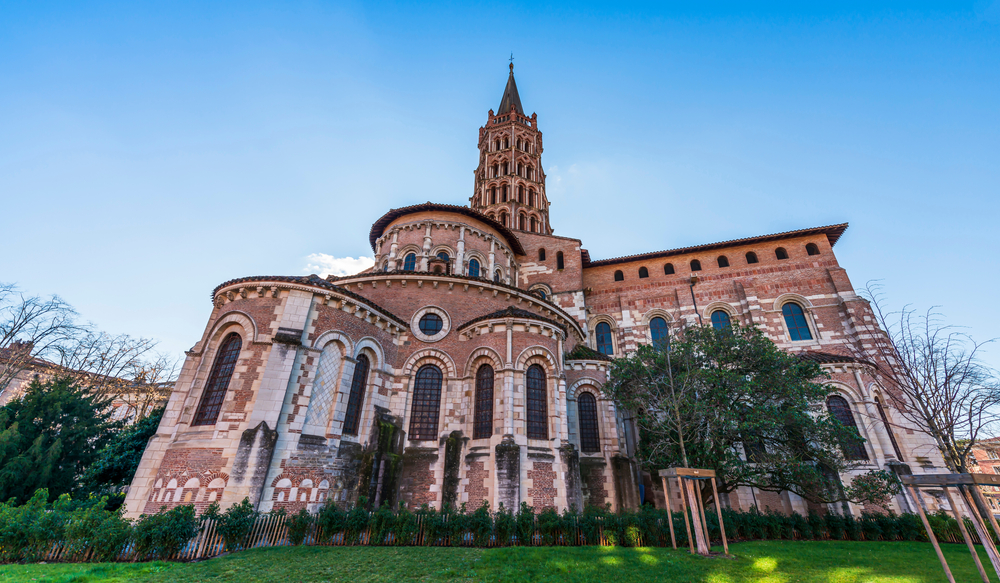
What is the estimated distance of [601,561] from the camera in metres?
9.40

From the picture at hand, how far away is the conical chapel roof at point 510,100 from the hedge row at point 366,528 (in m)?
41.7

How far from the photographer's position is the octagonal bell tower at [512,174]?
3681 centimetres

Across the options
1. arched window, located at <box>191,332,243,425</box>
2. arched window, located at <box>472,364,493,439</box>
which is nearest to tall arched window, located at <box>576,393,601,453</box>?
arched window, located at <box>472,364,493,439</box>

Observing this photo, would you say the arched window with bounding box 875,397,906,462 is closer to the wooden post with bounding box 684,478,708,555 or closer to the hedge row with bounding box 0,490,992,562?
the hedge row with bounding box 0,490,992,562

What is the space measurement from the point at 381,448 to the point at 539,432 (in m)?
6.21

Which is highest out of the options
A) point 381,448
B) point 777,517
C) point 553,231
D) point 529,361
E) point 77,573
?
point 553,231

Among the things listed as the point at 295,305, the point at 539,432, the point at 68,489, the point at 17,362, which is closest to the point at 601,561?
the point at 539,432

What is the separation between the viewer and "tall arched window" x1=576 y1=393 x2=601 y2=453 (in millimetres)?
18172

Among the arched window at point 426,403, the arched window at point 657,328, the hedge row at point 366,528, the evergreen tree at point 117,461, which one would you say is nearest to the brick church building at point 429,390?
the arched window at point 426,403

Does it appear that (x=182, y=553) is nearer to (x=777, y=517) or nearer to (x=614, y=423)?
(x=614, y=423)

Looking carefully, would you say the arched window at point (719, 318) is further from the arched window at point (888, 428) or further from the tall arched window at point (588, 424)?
the tall arched window at point (588, 424)

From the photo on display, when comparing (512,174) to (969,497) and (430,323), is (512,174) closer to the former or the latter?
(430,323)

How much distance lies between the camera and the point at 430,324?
18.6 metres

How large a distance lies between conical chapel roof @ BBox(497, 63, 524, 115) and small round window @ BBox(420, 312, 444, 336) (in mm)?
32991
